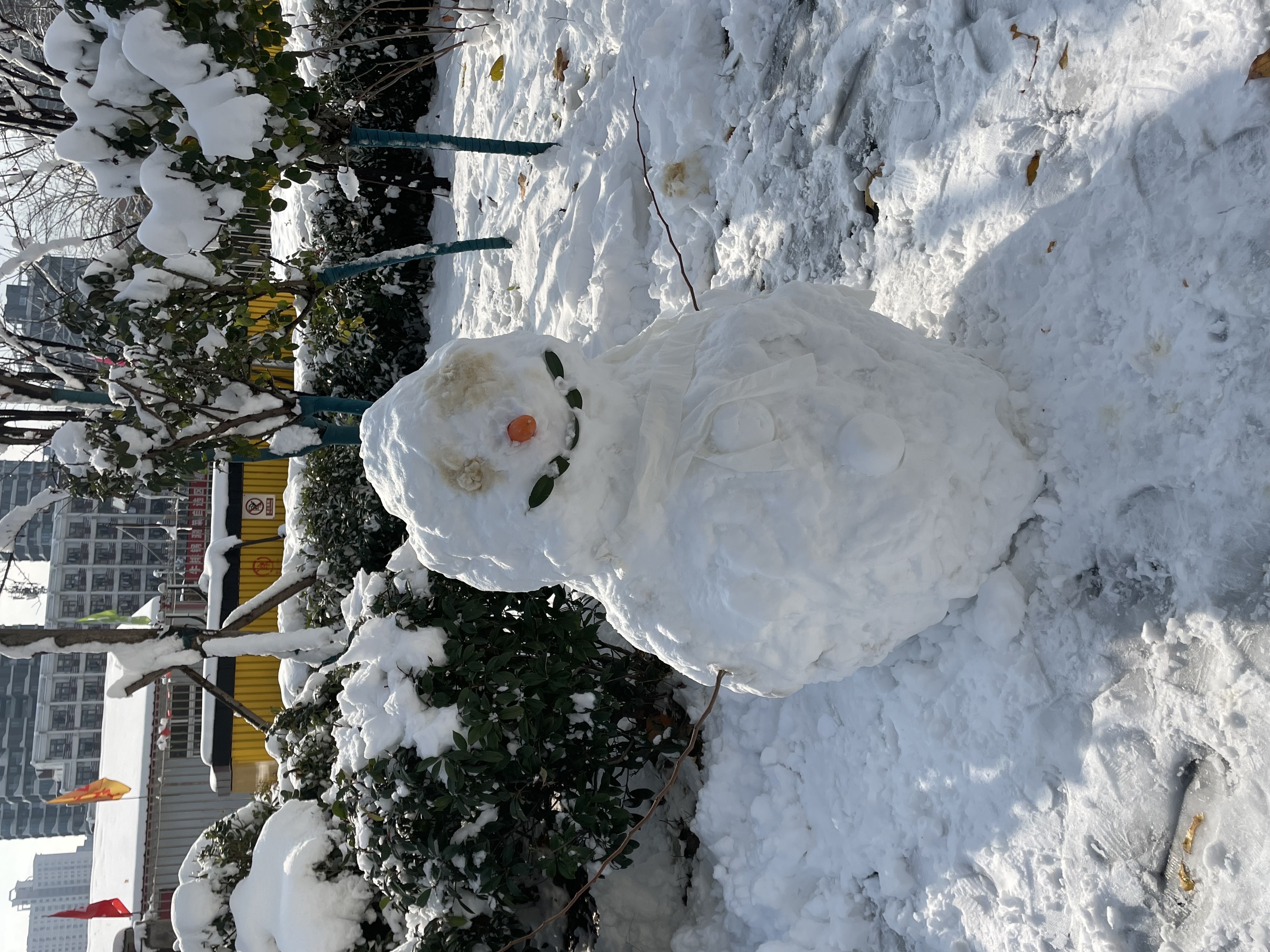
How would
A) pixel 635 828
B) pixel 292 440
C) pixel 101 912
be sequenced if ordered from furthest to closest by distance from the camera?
pixel 101 912, pixel 292 440, pixel 635 828

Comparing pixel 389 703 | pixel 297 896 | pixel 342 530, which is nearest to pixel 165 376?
pixel 389 703

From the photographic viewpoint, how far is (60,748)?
21.7m

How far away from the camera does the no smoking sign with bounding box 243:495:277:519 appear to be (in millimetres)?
6906

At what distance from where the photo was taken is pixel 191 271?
104 inches

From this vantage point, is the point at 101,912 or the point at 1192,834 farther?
the point at 101,912

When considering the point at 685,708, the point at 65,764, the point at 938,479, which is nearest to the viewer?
the point at 938,479

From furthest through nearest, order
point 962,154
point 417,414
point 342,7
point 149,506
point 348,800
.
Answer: point 149,506 → point 342,7 → point 348,800 → point 962,154 → point 417,414

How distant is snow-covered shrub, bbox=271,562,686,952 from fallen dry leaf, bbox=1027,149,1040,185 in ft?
6.03

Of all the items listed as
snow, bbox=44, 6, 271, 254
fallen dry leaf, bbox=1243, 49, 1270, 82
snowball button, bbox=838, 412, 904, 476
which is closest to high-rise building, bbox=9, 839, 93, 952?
snow, bbox=44, 6, 271, 254

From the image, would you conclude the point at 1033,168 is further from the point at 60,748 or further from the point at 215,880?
the point at 60,748

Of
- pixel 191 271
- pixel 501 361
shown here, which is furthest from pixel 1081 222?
pixel 191 271

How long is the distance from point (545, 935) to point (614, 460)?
6.77 feet

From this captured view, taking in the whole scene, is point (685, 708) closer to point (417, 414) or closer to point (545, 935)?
point (545, 935)

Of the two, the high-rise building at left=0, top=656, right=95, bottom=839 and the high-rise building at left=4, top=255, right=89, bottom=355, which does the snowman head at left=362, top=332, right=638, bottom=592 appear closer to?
the high-rise building at left=4, top=255, right=89, bottom=355
